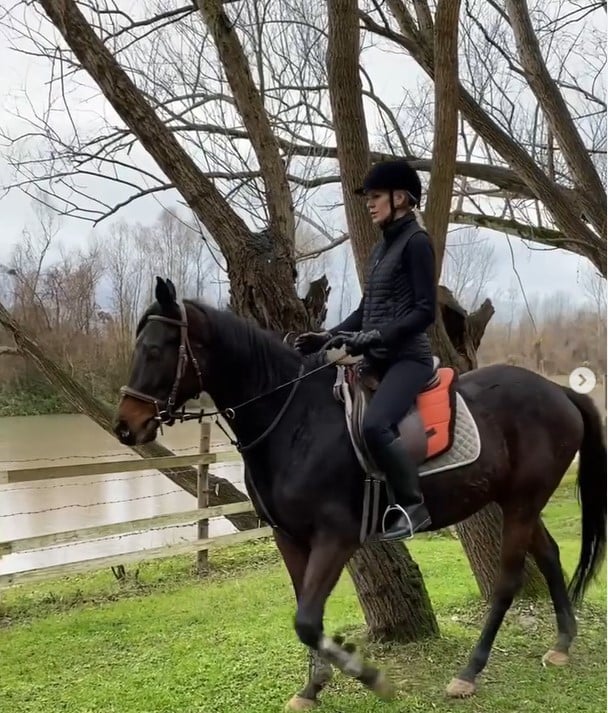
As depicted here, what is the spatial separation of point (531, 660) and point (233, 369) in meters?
2.29

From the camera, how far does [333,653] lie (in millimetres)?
2625

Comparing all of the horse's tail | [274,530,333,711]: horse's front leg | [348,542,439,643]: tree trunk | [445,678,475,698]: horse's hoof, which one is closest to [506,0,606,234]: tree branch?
the horse's tail

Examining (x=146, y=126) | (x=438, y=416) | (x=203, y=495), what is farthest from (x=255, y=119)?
(x=203, y=495)

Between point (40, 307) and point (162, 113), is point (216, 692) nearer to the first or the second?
point (40, 307)

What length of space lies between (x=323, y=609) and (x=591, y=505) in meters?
1.80

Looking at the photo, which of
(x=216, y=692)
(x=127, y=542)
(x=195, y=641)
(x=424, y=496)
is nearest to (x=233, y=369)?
(x=424, y=496)

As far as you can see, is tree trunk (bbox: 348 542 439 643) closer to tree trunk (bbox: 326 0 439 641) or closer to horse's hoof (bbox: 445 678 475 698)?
tree trunk (bbox: 326 0 439 641)

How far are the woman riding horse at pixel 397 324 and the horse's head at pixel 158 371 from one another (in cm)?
65

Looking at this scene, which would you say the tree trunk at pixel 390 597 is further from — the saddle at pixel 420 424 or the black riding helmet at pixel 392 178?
the black riding helmet at pixel 392 178

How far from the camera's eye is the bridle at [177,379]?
2.52 m

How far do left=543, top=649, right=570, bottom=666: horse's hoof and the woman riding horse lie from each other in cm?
133

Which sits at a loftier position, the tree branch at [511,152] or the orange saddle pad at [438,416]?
the tree branch at [511,152]

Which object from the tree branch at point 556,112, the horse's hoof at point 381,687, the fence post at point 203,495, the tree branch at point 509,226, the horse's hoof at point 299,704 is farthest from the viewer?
the tree branch at point 509,226

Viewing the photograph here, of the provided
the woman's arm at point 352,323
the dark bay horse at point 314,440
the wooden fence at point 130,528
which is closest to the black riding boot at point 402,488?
the dark bay horse at point 314,440
